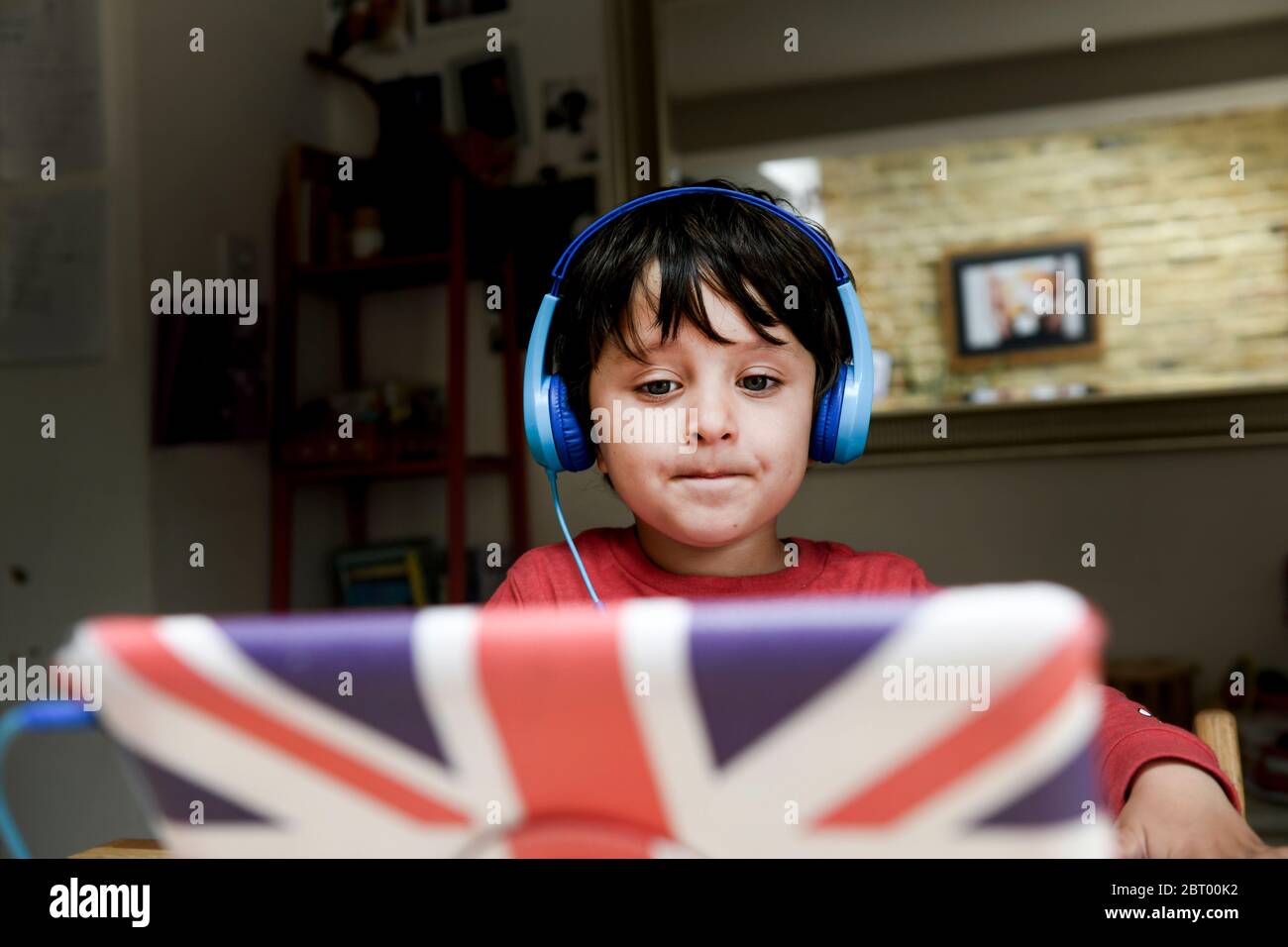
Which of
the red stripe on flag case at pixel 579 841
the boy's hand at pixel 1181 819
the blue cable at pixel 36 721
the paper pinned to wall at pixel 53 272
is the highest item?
the paper pinned to wall at pixel 53 272

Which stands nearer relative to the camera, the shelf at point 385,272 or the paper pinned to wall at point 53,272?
the paper pinned to wall at point 53,272

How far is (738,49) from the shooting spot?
2787 mm

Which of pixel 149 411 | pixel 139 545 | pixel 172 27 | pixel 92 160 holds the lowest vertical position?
pixel 139 545

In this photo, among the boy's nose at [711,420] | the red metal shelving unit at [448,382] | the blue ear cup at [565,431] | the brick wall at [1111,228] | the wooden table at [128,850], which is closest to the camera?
the wooden table at [128,850]

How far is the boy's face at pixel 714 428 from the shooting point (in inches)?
28.8

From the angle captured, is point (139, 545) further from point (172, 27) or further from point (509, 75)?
point (509, 75)

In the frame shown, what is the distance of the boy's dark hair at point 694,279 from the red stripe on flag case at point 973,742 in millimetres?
496

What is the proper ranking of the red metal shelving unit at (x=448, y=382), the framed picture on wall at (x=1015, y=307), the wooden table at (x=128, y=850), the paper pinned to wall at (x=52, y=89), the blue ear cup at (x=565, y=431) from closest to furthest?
the wooden table at (x=128, y=850) → the blue ear cup at (x=565, y=431) → the paper pinned to wall at (x=52, y=89) → the red metal shelving unit at (x=448, y=382) → the framed picture on wall at (x=1015, y=307)

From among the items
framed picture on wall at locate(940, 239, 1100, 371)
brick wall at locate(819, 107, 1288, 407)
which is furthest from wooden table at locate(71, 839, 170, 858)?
framed picture on wall at locate(940, 239, 1100, 371)

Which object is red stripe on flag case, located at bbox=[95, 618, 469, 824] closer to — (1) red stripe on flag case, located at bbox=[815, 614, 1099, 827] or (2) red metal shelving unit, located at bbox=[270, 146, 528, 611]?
(1) red stripe on flag case, located at bbox=[815, 614, 1099, 827]

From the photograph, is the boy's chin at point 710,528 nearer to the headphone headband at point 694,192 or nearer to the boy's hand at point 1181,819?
the headphone headband at point 694,192

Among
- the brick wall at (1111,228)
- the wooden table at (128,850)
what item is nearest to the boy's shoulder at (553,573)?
the wooden table at (128,850)
